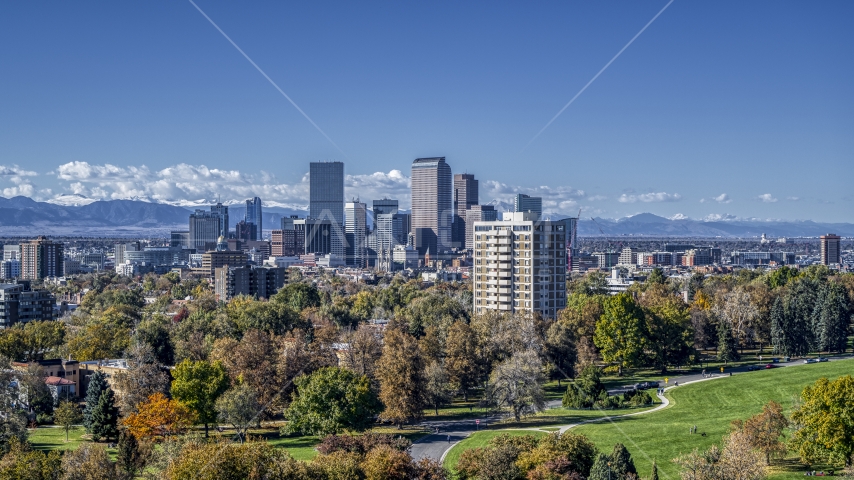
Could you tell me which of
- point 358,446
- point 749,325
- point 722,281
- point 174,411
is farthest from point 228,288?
point 358,446

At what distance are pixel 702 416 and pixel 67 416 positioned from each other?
30.6 metres

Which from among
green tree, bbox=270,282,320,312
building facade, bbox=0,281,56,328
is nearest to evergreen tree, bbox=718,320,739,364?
green tree, bbox=270,282,320,312

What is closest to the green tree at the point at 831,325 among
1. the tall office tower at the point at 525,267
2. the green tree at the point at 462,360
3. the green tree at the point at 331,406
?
the tall office tower at the point at 525,267

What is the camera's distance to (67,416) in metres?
40.2

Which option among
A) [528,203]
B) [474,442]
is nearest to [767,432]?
[474,442]

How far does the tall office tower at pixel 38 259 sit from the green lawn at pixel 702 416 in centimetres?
14924

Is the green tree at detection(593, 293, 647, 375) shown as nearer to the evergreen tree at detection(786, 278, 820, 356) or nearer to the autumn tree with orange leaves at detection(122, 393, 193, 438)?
the evergreen tree at detection(786, 278, 820, 356)

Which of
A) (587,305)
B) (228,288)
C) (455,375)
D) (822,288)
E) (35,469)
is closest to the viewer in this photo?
(35,469)

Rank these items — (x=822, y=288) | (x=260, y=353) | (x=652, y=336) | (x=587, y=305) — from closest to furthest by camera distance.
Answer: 1. (x=260, y=353)
2. (x=652, y=336)
3. (x=587, y=305)
4. (x=822, y=288)

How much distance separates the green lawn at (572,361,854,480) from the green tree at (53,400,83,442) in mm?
23740

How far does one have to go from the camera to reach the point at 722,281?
101 meters

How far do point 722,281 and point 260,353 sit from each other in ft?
230

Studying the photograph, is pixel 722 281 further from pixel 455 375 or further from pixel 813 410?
pixel 813 410

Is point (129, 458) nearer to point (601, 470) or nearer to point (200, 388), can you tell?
point (200, 388)
